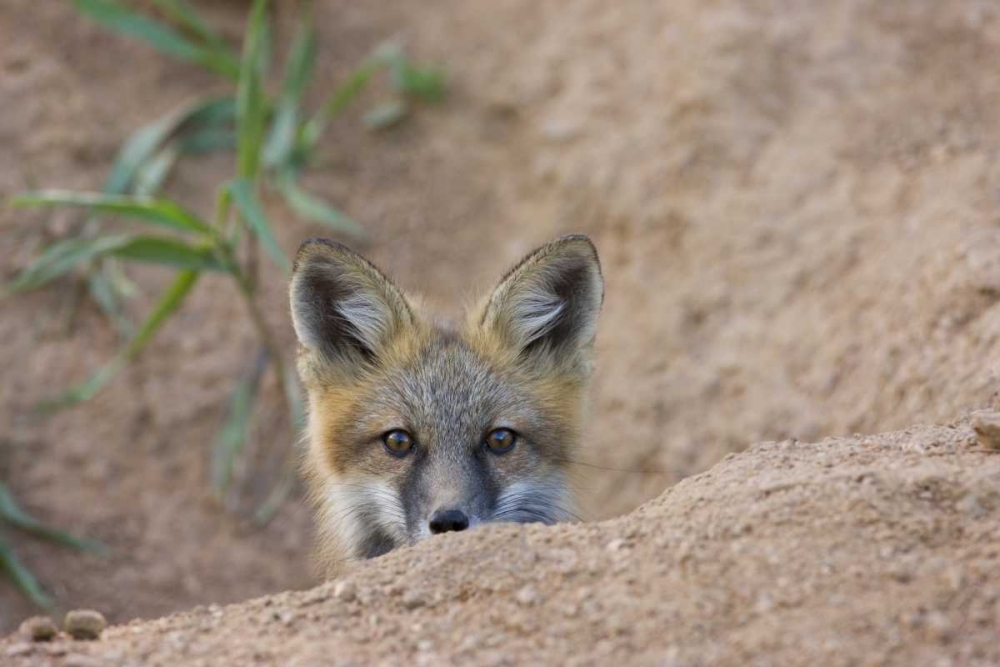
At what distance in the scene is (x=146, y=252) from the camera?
596 cm

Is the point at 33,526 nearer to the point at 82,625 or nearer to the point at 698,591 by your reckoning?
the point at 82,625

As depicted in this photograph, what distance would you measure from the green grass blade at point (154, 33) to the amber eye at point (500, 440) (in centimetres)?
459

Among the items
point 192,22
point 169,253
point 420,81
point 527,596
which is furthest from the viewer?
point 420,81

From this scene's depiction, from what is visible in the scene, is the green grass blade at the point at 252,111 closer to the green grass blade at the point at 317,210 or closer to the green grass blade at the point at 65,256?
the green grass blade at the point at 317,210

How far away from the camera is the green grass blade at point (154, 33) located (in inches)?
291

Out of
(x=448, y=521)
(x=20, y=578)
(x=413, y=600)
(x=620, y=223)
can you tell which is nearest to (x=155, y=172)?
(x=20, y=578)

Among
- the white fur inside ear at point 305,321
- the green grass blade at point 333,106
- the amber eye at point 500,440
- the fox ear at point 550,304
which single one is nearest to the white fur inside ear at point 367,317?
the white fur inside ear at point 305,321

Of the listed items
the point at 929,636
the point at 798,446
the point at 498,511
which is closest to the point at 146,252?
the point at 498,511

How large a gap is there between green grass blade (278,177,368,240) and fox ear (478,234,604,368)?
2.80 meters

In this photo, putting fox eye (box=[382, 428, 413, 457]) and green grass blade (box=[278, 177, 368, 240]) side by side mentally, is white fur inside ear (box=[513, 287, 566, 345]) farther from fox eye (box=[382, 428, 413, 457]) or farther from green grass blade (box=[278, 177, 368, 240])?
green grass blade (box=[278, 177, 368, 240])

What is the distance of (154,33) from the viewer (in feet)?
25.0

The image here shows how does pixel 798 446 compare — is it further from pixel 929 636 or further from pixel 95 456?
pixel 95 456

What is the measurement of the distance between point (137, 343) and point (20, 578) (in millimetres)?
1469

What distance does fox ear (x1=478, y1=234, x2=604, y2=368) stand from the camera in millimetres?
4543
